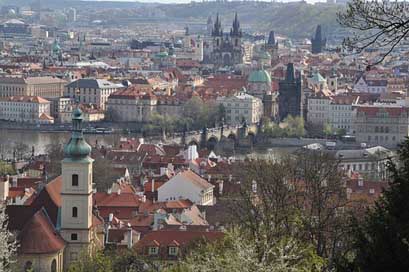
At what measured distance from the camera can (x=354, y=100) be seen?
47531 millimetres

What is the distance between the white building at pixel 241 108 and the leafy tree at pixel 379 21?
4080 centimetres

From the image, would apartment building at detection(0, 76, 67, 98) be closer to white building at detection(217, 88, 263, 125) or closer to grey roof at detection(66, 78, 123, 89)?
grey roof at detection(66, 78, 123, 89)

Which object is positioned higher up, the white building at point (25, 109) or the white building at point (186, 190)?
the white building at point (186, 190)

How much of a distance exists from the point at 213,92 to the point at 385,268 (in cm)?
4653

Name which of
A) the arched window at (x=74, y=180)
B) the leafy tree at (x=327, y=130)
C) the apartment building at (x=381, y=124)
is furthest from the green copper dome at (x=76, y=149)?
the leafy tree at (x=327, y=130)

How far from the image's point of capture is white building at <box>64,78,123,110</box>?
174 ft

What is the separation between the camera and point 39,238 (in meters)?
14.9

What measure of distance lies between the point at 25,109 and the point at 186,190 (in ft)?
95.7

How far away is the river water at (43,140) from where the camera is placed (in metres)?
37.2

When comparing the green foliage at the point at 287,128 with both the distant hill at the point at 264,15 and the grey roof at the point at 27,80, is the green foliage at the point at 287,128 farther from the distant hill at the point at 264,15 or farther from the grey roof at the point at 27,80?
the distant hill at the point at 264,15

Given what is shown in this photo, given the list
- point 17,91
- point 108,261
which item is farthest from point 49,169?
point 17,91

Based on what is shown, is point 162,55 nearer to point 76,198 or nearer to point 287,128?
point 287,128

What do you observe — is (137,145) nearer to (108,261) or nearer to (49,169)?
(49,169)

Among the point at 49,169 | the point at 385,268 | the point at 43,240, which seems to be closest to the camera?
the point at 385,268
